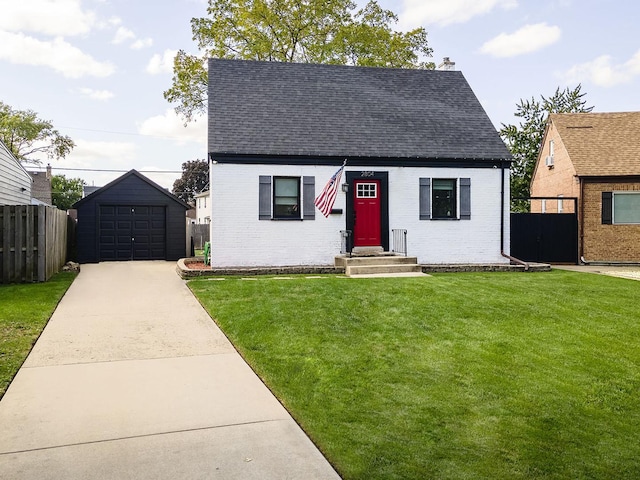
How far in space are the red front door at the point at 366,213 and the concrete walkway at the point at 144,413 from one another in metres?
8.82

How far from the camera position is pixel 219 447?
3656 millimetres

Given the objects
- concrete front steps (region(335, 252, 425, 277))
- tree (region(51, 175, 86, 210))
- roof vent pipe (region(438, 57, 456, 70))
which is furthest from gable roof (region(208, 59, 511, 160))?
tree (region(51, 175, 86, 210))

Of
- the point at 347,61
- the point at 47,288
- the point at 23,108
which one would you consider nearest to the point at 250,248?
the point at 47,288

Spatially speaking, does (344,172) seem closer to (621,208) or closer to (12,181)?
Result: (12,181)

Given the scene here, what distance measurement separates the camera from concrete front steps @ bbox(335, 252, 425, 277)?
13695 millimetres

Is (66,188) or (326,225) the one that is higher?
(66,188)

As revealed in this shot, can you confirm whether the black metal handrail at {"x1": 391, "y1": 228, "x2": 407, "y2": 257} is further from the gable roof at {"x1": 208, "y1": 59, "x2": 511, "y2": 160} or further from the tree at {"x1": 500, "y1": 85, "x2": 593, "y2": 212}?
the tree at {"x1": 500, "y1": 85, "x2": 593, "y2": 212}

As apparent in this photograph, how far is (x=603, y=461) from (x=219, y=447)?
105 inches

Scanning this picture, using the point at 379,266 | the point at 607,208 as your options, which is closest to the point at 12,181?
the point at 379,266

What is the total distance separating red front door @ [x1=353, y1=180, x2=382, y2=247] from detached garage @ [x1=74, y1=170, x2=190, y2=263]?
25.0ft

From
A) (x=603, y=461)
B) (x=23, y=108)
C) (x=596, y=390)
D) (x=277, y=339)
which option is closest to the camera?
(x=603, y=461)

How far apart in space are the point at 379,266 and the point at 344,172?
3366 mm

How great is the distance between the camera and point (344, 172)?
615 inches

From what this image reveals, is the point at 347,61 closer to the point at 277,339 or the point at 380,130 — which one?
the point at 380,130
